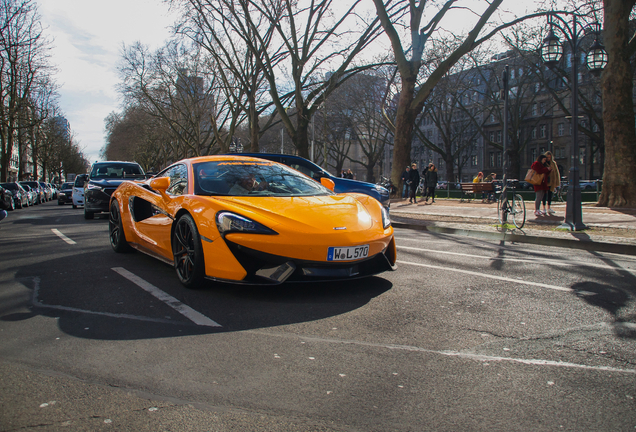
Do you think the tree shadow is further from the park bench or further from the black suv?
the park bench

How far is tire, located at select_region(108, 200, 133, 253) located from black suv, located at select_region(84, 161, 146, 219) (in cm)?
707

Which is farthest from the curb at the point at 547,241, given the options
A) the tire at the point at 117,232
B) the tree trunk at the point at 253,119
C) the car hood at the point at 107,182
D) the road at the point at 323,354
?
the tree trunk at the point at 253,119

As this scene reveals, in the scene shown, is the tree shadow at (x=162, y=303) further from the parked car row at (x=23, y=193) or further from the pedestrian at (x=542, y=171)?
the parked car row at (x=23, y=193)

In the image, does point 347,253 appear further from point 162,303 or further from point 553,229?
point 553,229

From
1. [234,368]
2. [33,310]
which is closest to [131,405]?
[234,368]

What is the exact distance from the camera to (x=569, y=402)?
2652 millimetres

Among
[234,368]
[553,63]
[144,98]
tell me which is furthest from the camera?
[144,98]

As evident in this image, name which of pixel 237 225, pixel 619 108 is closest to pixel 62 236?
pixel 237 225

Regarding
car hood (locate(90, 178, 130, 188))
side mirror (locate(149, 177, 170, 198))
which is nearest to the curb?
side mirror (locate(149, 177, 170, 198))

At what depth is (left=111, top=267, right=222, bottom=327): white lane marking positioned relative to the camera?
13.6 ft

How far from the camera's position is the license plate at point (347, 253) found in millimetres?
4777

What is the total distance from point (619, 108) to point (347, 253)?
1407cm

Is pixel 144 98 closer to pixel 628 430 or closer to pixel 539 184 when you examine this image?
pixel 539 184

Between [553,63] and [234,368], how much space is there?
42.9 feet
